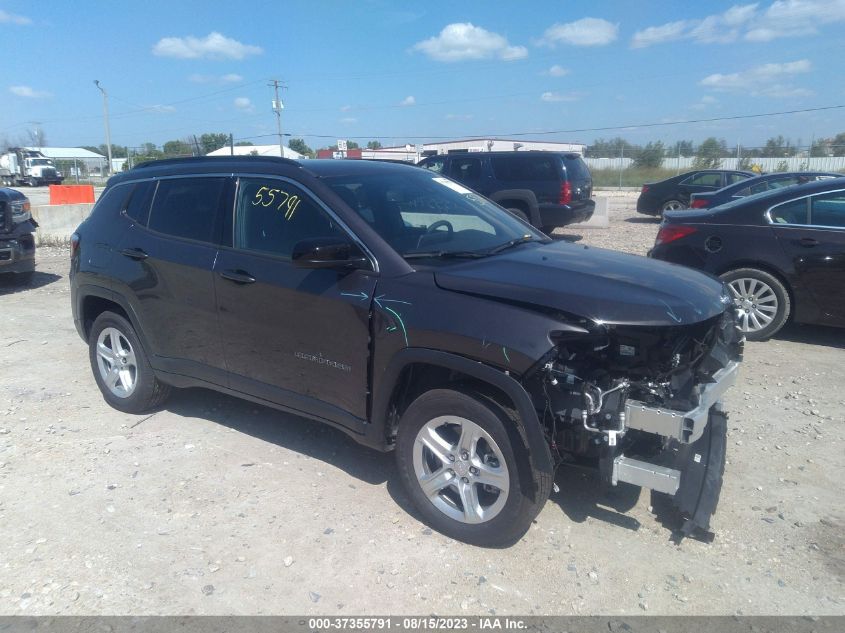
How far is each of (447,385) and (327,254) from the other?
0.93 m

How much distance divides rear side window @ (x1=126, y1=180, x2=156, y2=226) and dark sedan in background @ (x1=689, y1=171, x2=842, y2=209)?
979 centimetres

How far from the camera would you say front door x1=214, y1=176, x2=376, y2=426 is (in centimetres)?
363

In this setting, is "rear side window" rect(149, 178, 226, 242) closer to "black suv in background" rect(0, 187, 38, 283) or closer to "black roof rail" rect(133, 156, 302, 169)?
"black roof rail" rect(133, 156, 302, 169)

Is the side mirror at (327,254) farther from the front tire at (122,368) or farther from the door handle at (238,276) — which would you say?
the front tire at (122,368)

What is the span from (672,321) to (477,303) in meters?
0.90

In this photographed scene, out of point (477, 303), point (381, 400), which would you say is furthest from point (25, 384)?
point (477, 303)

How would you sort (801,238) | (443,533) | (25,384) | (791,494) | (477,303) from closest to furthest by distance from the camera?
1. (477,303)
2. (443,533)
3. (791,494)
4. (25,384)
5. (801,238)

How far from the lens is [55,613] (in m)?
2.95

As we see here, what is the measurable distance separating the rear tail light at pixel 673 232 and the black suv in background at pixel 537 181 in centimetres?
611

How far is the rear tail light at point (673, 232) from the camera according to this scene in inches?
274

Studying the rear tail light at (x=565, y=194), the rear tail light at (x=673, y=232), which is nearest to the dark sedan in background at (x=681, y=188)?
the rear tail light at (x=565, y=194)

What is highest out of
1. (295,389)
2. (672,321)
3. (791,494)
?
(672,321)

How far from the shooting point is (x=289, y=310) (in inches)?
151

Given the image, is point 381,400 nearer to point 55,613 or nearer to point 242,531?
point 242,531
